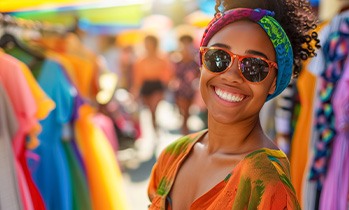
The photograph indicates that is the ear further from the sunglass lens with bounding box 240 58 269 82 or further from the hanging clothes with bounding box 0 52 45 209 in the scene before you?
the hanging clothes with bounding box 0 52 45 209

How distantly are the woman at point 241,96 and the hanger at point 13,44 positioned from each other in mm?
1985

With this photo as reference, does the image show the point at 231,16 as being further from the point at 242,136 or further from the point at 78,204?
the point at 78,204

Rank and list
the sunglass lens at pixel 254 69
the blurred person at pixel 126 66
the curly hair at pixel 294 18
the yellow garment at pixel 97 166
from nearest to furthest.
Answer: the sunglass lens at pixel 254 69 < the curly hair at pixel 294 18 < the yellow garment at pixel 97 166 < the blurred person at pixel 126 66

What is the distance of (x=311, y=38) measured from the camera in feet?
5.57

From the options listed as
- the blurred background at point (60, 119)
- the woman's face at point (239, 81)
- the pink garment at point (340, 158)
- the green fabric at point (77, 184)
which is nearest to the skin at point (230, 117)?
the woman's face at point (239, 81)

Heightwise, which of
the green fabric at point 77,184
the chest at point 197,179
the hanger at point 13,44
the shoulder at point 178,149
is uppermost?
the hanger at point 13,44

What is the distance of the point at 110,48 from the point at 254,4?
8752mm

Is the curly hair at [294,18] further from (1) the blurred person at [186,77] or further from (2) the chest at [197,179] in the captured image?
(1) the blurred person at [186,77]

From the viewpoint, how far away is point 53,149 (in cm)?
353

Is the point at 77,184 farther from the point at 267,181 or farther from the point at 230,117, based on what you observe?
the point at 267,181

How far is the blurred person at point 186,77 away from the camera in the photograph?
7.79 meters

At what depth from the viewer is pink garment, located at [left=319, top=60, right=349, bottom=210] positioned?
2.69 metres

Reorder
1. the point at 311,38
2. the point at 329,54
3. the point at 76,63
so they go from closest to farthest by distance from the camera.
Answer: the point at 311,38
the point at 329,54
the point at 76,63

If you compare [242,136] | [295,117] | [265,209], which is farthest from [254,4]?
[295,117]
